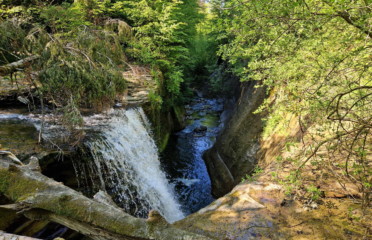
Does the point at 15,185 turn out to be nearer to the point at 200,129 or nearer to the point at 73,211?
the point at 73,211

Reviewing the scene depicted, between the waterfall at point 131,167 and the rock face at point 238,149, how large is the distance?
195cm

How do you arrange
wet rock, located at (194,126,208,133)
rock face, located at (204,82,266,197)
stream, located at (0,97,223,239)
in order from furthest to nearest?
1. wet rock, located at (194,126,208,133)
2. rock face, located at (204,82,266,197)
3. stream, located at (0,97,223,239)

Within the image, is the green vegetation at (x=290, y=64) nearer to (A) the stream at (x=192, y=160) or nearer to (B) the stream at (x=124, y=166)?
(B) the stream at (x=124, y=166)

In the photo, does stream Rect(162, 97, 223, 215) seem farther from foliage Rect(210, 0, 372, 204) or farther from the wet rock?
foliage Rect(210, 0, 372, 204)

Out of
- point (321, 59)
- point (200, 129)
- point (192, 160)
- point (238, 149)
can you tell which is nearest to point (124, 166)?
point (238, 149)

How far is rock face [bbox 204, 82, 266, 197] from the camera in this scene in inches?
299

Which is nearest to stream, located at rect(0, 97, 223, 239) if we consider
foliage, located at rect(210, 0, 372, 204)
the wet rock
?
the wet rock

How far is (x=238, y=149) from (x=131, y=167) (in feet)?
12.8

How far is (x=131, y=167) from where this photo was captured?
6.63 m

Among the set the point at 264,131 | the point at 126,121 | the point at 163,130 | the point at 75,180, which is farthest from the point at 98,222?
the point at 163,130

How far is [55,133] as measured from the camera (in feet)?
18.7

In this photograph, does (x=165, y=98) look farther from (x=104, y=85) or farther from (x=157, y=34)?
(x=104, y=85)

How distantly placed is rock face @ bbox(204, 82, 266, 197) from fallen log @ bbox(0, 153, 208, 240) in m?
5.67

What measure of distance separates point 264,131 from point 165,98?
5567 mm
